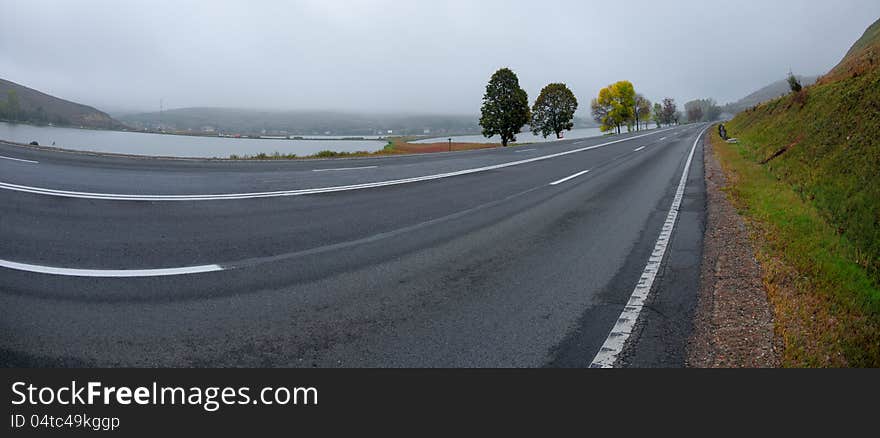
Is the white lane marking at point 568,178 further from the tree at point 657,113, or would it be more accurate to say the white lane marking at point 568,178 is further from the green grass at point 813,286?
the tree at point 657,113

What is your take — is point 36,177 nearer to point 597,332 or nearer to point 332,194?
point 332,194

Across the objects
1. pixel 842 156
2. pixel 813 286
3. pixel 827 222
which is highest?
pixel 842 156

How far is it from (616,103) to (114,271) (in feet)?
311

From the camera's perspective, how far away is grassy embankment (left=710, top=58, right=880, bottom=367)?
11.2ft

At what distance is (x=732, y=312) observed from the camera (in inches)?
148

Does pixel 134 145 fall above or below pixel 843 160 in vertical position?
above

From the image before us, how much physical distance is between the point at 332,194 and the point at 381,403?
23.6ft

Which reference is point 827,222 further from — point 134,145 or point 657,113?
point 657,113

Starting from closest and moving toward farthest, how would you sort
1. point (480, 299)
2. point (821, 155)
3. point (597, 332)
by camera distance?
point (597, 332), point (480, 299), point (821, 155)

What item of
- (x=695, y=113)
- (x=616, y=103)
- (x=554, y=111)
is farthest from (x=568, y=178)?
(x=695, y=113)

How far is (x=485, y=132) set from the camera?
52.0 meters

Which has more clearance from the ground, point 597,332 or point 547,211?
point 547,211

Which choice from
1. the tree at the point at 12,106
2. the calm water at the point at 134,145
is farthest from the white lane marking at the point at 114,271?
the tree at the point at 12,106

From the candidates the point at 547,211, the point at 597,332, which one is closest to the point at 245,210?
the point at 547,211
